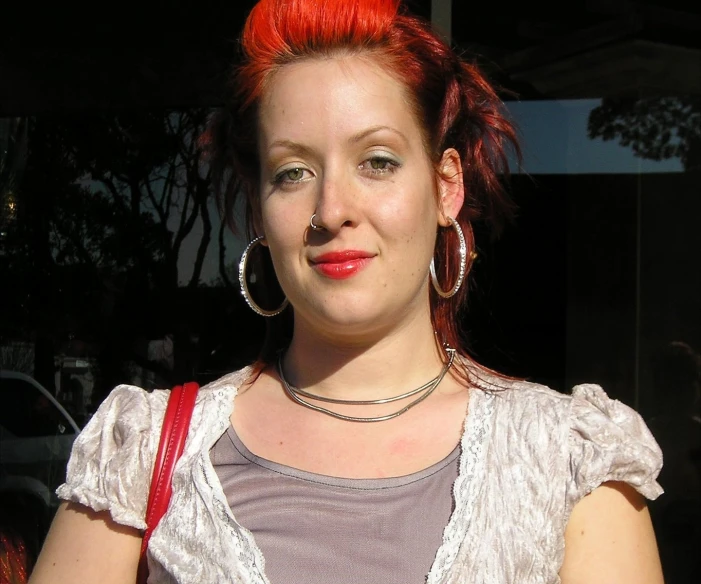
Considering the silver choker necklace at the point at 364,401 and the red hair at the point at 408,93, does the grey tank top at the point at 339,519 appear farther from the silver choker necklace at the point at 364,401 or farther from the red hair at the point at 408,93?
the red hair at the point at 408,93

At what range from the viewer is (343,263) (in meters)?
1.43

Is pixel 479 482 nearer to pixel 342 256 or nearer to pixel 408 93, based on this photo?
pixel 342 256

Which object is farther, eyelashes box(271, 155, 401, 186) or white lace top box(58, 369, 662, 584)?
eyelashes box(271, 155, 401, 186)

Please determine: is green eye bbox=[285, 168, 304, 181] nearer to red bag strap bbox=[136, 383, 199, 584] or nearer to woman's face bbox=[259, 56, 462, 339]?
woman's face bbox=[259, 56, 462, 339]

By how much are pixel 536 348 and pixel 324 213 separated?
239 centimetres

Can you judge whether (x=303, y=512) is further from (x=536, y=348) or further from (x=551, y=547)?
(x=536, y=348)

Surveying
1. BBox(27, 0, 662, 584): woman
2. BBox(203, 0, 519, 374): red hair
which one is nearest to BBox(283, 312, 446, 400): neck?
BBox(27, 0, 662, 584): woman

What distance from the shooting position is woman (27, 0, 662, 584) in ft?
4.37

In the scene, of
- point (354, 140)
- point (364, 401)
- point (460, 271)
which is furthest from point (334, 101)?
point (364, 401)

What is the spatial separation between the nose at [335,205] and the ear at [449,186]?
0.72ft

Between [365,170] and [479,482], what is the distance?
55cm

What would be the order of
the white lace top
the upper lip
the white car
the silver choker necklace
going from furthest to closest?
1. the white car
2. the silver choker necklace
3. the upper lip
4. the white lace top

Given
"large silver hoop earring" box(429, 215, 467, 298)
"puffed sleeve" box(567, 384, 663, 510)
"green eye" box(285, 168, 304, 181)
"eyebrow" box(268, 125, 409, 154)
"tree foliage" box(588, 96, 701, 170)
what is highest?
"tree foliage" box(588, 96, 701, 170)

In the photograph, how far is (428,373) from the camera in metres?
1.59
